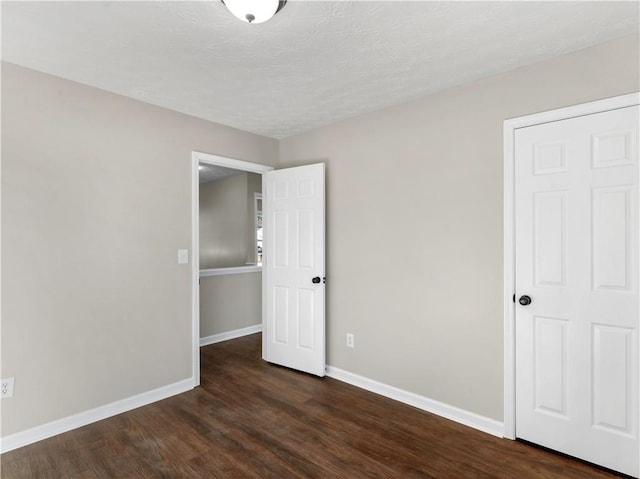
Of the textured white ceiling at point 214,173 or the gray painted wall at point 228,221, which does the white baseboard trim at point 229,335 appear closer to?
the gray painted wall at point 228,221

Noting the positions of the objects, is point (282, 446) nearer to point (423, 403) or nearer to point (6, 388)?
point (423, 403)

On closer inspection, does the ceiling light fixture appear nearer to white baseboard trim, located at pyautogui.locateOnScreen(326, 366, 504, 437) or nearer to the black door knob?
the black door knob

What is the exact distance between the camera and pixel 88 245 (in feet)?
8.49

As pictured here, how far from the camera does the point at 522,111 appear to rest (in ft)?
7.60

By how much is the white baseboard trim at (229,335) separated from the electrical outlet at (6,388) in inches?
89.7

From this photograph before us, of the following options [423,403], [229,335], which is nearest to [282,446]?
[423,403]

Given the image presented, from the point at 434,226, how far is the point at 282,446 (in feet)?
6.35

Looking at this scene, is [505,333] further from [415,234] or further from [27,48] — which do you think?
[27,48]

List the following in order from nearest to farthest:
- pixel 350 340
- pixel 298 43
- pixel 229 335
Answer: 1. pixel 298 43
2. pixel 350 340
3. pixel 229 335

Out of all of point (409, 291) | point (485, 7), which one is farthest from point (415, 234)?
point (485, 7)

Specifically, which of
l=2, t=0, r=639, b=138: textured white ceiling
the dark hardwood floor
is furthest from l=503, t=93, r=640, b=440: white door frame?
l=2, t=0, r=639, b=138: textured white ceiling

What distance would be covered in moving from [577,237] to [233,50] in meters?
2.39

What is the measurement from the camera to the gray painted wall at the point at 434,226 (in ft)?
7.59

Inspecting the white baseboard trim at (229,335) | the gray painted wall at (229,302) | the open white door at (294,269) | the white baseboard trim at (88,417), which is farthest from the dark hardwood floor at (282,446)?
the gray painted wall at (229,302)
